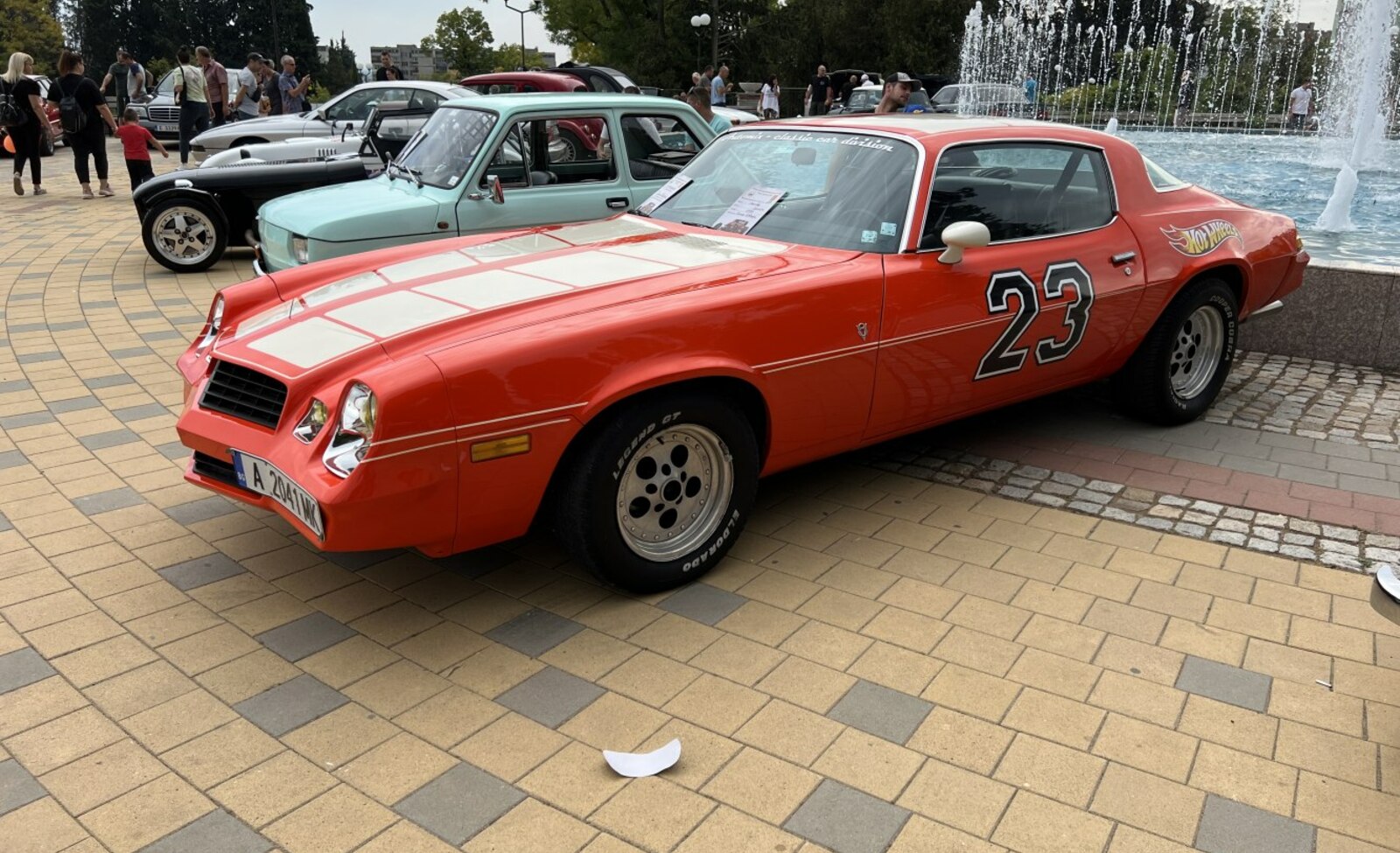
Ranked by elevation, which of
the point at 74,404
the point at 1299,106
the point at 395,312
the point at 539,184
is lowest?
the point at 74,404

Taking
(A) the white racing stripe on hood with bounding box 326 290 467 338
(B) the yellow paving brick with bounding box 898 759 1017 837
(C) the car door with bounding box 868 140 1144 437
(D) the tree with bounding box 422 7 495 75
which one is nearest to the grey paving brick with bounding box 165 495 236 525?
(A) the white racing stripe on hood with bounding box 326 290 467 338

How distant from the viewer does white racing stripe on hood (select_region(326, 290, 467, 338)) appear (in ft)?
11.3

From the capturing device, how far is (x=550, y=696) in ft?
10.3

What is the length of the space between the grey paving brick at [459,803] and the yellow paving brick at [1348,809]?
80.5 inches

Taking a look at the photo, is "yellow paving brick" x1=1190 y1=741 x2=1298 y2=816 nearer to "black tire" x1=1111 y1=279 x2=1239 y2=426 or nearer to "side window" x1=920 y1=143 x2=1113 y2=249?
"side window" x1=920 y1=143 x2=1113 y2=249

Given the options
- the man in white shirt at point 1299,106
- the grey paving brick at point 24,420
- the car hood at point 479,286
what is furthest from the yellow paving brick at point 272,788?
the man in white shirt at point 1299,106

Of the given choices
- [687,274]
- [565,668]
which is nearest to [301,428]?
[565,668]

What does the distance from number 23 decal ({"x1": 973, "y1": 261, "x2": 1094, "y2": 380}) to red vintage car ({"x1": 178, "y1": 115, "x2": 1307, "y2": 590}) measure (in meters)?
0.01

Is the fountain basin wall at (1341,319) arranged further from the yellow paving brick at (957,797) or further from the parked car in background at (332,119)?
the parked car in background at (332,119)

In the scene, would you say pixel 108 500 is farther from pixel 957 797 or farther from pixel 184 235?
pixel 184 235

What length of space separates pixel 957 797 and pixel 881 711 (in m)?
0.41

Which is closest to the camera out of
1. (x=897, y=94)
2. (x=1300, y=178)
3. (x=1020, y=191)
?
(x=1020, y=191)

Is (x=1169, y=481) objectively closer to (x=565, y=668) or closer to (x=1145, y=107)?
(x=565, y=668)

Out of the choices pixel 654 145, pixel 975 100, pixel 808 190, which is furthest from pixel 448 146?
pixel 975 100
